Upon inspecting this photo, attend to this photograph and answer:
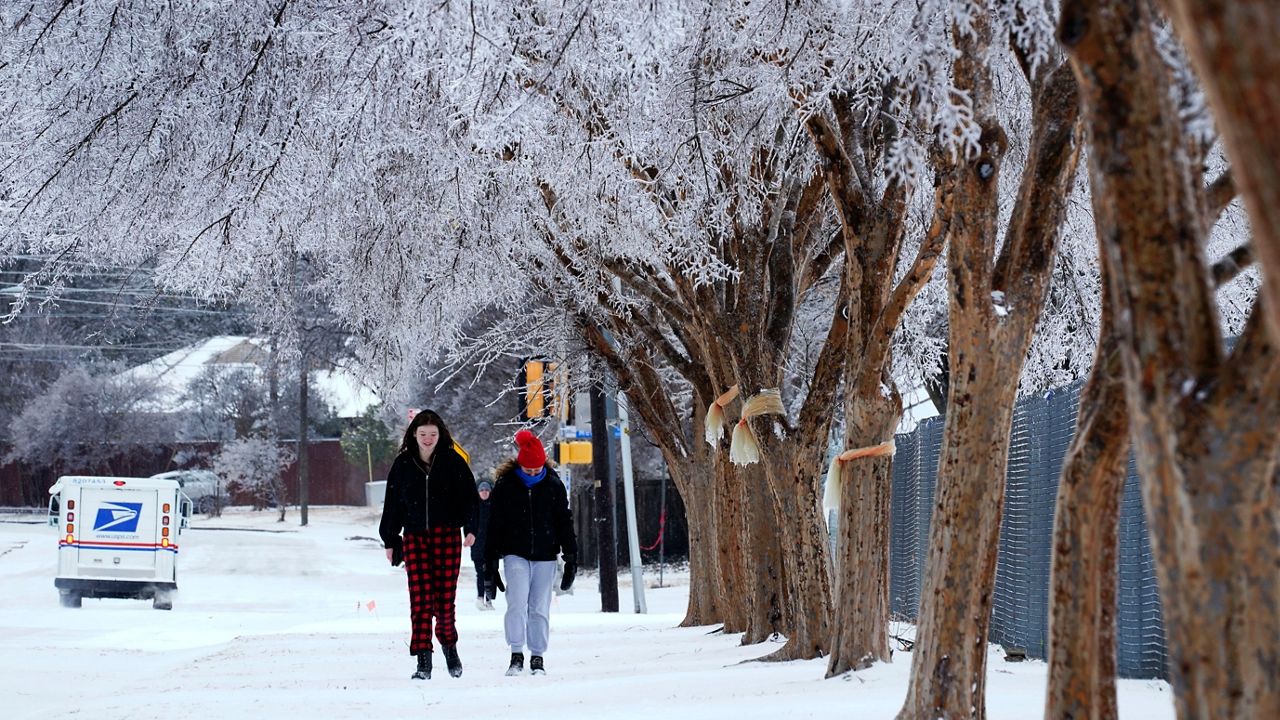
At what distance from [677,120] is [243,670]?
5680mm

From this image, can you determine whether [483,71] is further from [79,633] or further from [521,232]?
[79,633]

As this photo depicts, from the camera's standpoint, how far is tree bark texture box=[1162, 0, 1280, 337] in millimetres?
2346

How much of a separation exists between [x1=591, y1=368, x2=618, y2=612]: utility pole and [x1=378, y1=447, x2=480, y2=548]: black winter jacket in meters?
12.1

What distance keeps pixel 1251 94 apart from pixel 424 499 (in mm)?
8116

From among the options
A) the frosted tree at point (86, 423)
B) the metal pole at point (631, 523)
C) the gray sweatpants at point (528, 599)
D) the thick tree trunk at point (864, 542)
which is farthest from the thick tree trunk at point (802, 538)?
the frosted tree at point (86, 423)

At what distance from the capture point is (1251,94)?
2375mm

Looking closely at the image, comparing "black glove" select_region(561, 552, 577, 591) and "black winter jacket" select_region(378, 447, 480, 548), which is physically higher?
"black winter jacket" select_region(378, 447, 480, 548)

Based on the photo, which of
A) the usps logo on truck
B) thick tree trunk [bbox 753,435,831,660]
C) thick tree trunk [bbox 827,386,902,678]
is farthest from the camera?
the usps logo on truck

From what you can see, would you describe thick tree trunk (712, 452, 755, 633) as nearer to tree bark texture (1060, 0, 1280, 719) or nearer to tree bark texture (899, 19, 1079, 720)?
tree bark texture (899, 19, 1079, 720)

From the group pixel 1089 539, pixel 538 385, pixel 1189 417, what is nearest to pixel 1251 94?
pixel 1189 417

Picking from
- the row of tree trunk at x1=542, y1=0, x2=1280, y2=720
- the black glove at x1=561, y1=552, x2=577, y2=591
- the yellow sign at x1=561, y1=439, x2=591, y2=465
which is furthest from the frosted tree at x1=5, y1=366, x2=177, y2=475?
the black glove at x1=561, y1=552, x2=577, y2=591

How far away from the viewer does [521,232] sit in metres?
11.9

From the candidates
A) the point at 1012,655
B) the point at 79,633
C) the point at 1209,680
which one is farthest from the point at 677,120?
the point at 79,633

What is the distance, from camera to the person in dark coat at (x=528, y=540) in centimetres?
1051
